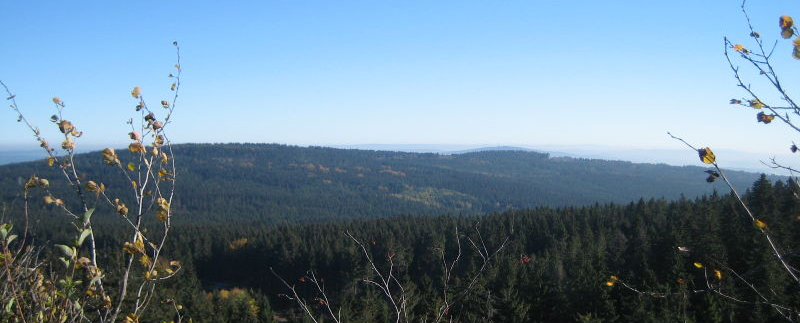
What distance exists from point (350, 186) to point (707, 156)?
154773mm

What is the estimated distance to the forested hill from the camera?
393 feet

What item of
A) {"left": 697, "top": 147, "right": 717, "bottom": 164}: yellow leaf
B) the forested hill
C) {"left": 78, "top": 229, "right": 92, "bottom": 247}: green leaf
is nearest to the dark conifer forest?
{"left": 697, "top": 147, "right": 717, "bottom": 164}: yellow leaf

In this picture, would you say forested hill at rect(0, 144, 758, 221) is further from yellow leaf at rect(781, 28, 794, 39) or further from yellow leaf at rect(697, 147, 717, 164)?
yellow leaf at rect(781, 28, 794, 39)

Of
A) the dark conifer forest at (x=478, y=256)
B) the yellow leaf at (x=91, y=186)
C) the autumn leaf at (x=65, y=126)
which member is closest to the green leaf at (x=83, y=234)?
the yellow leaf at (x=91, y=186)

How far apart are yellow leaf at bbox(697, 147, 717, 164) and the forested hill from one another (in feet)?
341

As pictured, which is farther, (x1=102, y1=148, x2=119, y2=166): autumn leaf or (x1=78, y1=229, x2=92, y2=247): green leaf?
(x1=102, y1=148, x2=119, y2=166): autumn leaf

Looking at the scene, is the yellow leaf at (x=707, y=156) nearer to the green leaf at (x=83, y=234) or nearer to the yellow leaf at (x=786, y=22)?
the yellow leaf at (x=786, y=22)

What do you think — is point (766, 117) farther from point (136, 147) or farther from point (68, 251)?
point (68, 251)

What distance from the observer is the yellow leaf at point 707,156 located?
2213 millimetres

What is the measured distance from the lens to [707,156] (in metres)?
2.24

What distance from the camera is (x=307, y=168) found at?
17788 cm

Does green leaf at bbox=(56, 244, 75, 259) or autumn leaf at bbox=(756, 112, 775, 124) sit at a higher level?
autumn leaf at bbox=(756, 112, 775, 124)

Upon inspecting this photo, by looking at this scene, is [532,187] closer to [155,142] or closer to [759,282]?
[759,282]

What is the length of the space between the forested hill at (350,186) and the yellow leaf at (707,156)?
104048 mm
